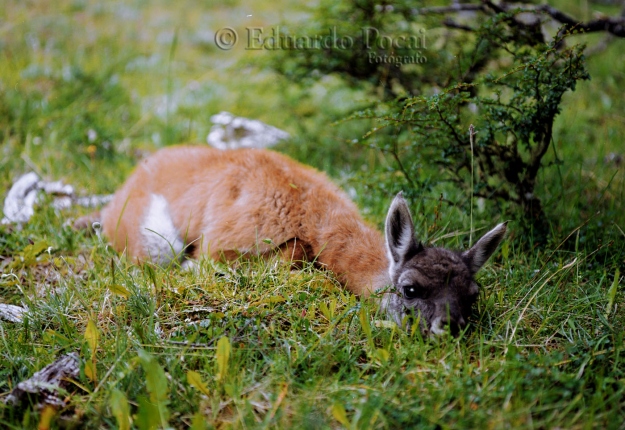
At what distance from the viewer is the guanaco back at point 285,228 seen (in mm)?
3426

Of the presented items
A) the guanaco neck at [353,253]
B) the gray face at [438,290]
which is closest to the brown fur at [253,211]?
the guanaco neck at [353,253]

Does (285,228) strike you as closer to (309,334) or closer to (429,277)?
(309,334)

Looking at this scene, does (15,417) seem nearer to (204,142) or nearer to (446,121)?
(446,121)

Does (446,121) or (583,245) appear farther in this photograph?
(583,245)

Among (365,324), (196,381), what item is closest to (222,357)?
(196,381)

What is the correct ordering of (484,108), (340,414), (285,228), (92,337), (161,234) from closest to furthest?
(340,414)
(92,337)
(285,228)
(484,108)
(161,234)

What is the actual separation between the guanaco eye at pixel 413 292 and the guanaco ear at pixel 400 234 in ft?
0.83

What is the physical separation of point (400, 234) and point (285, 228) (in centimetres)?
96

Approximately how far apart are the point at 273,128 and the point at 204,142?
3.09 ft

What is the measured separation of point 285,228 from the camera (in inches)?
165

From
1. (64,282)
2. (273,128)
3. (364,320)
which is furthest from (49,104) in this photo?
(364,320)

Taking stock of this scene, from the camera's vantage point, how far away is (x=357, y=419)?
255 centimetres

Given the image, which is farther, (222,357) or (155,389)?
(222,357)

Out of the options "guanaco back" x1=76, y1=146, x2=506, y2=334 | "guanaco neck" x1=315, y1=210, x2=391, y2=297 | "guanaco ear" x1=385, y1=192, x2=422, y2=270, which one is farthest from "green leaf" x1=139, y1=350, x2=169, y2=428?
"guanaco ear" x1=385, y1=192, x2=422, y2=270
